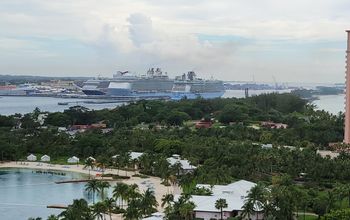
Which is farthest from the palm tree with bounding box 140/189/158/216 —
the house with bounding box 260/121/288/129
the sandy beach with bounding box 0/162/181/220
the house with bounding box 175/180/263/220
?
the house with bounding box 260/121/288/129

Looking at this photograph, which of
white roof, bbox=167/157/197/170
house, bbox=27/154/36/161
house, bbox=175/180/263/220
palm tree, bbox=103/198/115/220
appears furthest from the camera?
house, bbox=27/154/36/161

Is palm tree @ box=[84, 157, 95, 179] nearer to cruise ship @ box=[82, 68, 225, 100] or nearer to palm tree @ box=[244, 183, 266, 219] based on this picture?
palm tree @ box=[244, 183, 266, 219]

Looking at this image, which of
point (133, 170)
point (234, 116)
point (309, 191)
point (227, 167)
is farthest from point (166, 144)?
point (234, 116)

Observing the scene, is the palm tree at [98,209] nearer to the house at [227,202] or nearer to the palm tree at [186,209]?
the palm tree at [186,209]

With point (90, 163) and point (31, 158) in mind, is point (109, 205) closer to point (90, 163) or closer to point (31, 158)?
point (90, 163)

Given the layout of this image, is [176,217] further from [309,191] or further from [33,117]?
[33,117]

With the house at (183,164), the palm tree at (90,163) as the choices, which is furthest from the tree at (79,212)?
the palm tree at (90,163)
